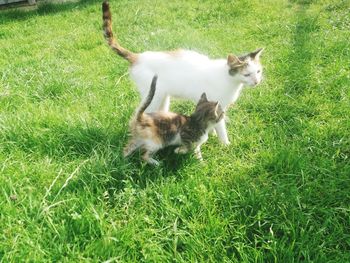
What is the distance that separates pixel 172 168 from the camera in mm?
3115

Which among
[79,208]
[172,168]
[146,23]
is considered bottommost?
[146,23]

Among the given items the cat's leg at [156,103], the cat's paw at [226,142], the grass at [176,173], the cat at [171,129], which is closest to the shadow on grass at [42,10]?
the grass at [176,173]

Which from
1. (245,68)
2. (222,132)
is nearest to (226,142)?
(222,132)

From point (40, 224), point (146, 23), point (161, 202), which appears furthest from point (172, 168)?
point (146, 23)

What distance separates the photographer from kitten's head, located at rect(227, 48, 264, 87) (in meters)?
3.52

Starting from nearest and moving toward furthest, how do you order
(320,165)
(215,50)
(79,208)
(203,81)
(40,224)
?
(40,224), (79,208), (320,165), (203,81), (215,50)

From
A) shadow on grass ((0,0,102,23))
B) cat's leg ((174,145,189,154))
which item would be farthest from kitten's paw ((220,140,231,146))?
shadow on grass ((0,0,102,23))

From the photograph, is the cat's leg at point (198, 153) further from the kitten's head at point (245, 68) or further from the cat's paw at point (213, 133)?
the kitten's head at point (245, 68)

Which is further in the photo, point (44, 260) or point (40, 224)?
point (40, 224)

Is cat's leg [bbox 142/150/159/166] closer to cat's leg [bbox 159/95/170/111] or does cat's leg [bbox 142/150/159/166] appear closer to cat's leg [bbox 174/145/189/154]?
cat's leg [bbox 174/145/189/154]

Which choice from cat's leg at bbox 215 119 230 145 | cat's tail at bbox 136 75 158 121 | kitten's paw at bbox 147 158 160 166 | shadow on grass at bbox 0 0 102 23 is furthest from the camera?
shadow on grass at bbox 0 0 102 23

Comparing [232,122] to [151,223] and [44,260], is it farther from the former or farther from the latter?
[44,260]

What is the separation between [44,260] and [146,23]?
6000mm

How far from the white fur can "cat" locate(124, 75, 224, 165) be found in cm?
28
